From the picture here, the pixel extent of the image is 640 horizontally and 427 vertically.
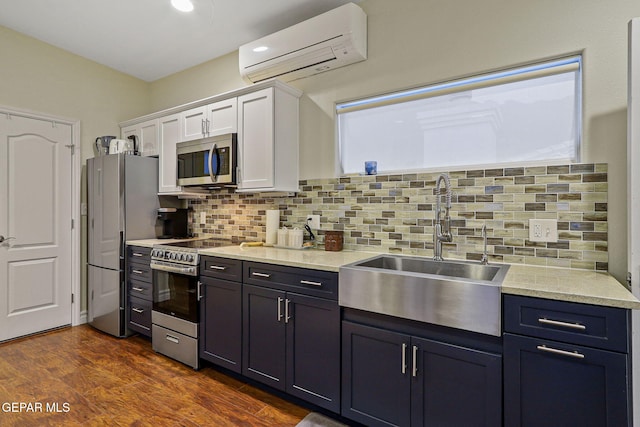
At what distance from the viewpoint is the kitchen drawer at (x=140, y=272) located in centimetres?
314

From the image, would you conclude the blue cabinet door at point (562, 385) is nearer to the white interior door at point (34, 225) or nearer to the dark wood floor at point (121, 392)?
the dark wood floor at point (121, 392)

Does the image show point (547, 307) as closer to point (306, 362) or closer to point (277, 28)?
point (306, 362)

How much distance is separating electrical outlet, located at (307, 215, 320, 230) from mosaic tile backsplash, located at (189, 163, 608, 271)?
44 mm

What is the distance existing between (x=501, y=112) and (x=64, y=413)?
339 cm

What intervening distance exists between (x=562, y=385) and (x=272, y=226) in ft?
7.23

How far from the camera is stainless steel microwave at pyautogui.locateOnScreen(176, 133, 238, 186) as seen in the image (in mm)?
2908

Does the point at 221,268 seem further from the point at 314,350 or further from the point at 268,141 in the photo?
the point at 268,141

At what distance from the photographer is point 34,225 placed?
3393 millimetres

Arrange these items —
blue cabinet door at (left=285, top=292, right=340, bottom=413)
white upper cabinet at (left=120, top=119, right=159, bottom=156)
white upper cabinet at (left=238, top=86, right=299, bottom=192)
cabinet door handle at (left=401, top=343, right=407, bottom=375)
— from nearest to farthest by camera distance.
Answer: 1. cabinet door handle at (left=401, top=343, right=407, bottom=375)
2. blue cabinet door at (left=285, top=292, right=340, bottom=413)
3. white upper cabinet at (left=238, top=86, right=299, bottom=192)
4. white upper cabinet at (left=120, top=119, right=159, bottom=156)

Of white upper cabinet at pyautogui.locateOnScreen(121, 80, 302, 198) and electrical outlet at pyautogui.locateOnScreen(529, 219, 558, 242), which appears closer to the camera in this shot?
electrical outlet at pyautogui.locateOnScreen(529, 219, 558, 242)

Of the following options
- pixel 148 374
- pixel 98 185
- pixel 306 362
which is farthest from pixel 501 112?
pixel 98 185

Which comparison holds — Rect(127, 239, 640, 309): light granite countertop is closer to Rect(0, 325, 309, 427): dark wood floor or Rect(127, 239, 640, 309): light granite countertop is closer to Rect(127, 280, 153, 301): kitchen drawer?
Rect(0, 325, 309, 427): dark wood floor

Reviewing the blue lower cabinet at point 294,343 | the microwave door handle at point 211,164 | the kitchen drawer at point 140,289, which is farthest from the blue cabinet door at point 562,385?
the kitchen drawer at point 140,289

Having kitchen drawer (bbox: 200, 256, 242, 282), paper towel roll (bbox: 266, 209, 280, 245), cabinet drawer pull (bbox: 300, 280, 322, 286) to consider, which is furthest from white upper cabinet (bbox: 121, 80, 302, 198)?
cabinet drawer pull (bbox: 300, 280, 322, 286)
